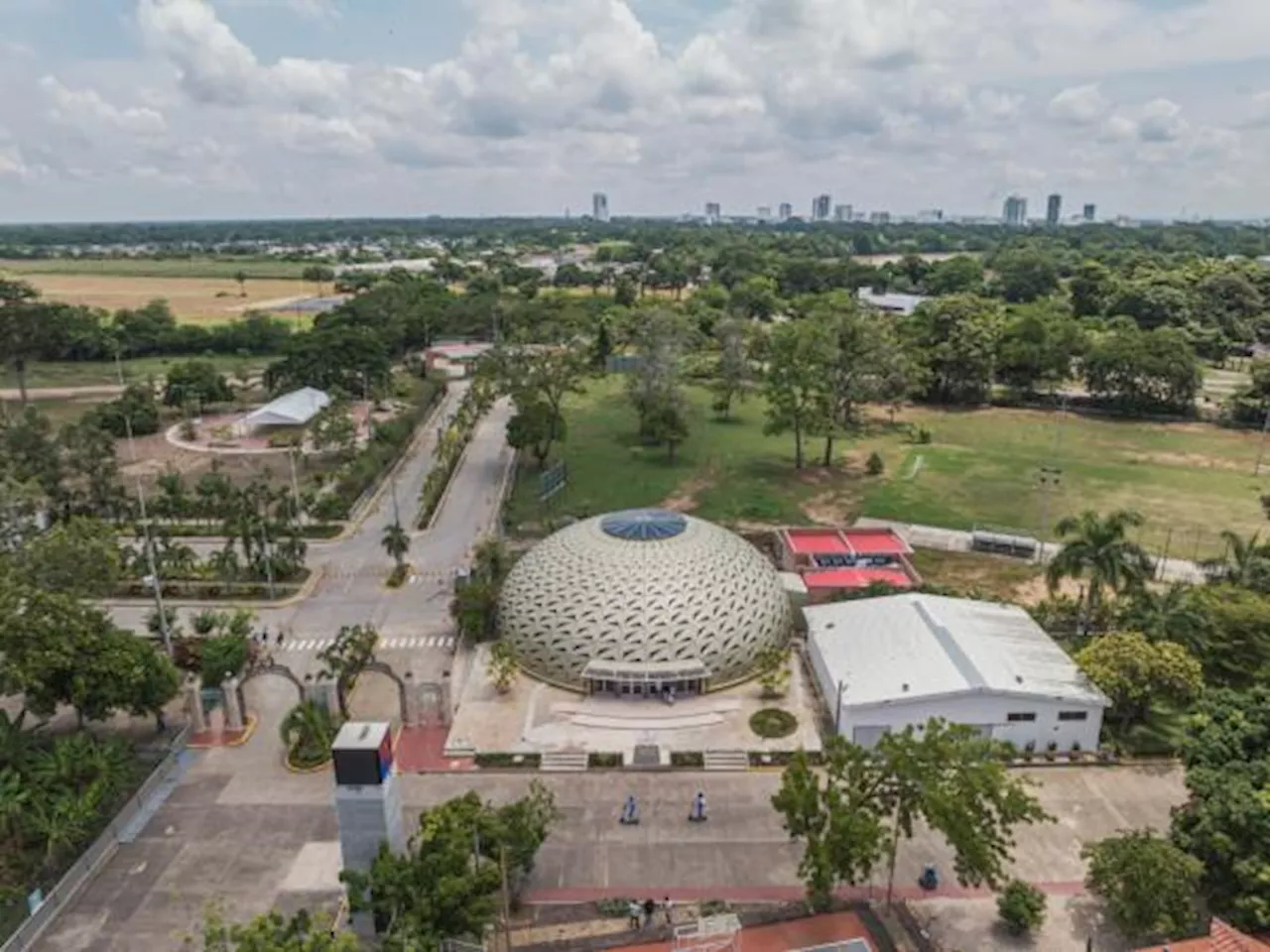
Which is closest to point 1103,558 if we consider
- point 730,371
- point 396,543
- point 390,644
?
point 390,644

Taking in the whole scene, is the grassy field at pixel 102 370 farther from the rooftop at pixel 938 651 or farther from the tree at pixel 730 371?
the rooftop at pixel 938 651

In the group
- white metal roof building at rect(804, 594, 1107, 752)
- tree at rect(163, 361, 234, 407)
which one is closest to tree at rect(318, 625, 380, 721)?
white metal roof building at rect(804, 594, 1107, 752)

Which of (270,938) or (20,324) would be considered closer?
(270,938)

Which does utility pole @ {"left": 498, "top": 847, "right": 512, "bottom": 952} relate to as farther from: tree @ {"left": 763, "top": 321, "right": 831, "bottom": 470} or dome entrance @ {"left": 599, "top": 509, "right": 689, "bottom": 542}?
tree @ {"left": 763, "top": 321, "right": 831, "bottom": 470}

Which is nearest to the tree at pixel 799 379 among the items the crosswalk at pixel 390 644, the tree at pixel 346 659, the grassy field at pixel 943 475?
the grassy field at pixel 943 475

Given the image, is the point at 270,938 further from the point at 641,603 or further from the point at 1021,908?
the point at 641,603
